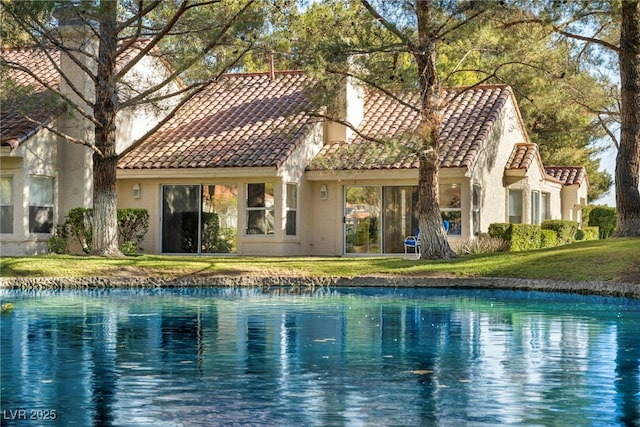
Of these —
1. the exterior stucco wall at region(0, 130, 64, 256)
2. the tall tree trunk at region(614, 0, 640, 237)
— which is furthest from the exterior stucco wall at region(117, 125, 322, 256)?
the tall tree trunk at region(614, 0, 640, 237)

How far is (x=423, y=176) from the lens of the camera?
82.4 ft

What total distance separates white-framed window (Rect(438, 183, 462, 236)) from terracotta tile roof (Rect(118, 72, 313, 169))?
15.4 ft

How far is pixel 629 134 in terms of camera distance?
2633 centimetres

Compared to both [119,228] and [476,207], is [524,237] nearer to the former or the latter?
[476,207]

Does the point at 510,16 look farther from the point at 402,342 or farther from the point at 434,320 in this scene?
the point at 402,342

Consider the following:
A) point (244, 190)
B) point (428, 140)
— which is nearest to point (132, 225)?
point (244, 190)

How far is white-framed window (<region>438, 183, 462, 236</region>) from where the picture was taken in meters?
28.9

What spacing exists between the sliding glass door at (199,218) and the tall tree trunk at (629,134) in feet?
36.7

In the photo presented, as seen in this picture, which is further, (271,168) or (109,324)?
(271,168)

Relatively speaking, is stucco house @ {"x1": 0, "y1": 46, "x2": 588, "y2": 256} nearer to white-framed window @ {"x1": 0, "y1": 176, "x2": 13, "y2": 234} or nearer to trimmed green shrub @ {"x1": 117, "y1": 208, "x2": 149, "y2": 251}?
white-framed window @ {"x1": 0, "y1": 176, "x2": 13, "y2": 234}

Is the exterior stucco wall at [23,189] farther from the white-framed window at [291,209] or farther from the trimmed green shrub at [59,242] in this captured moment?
the white-framed window at [291,209]

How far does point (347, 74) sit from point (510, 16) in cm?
429

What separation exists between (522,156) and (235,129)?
32.3ft

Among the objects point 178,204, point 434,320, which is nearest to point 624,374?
point 434,320
